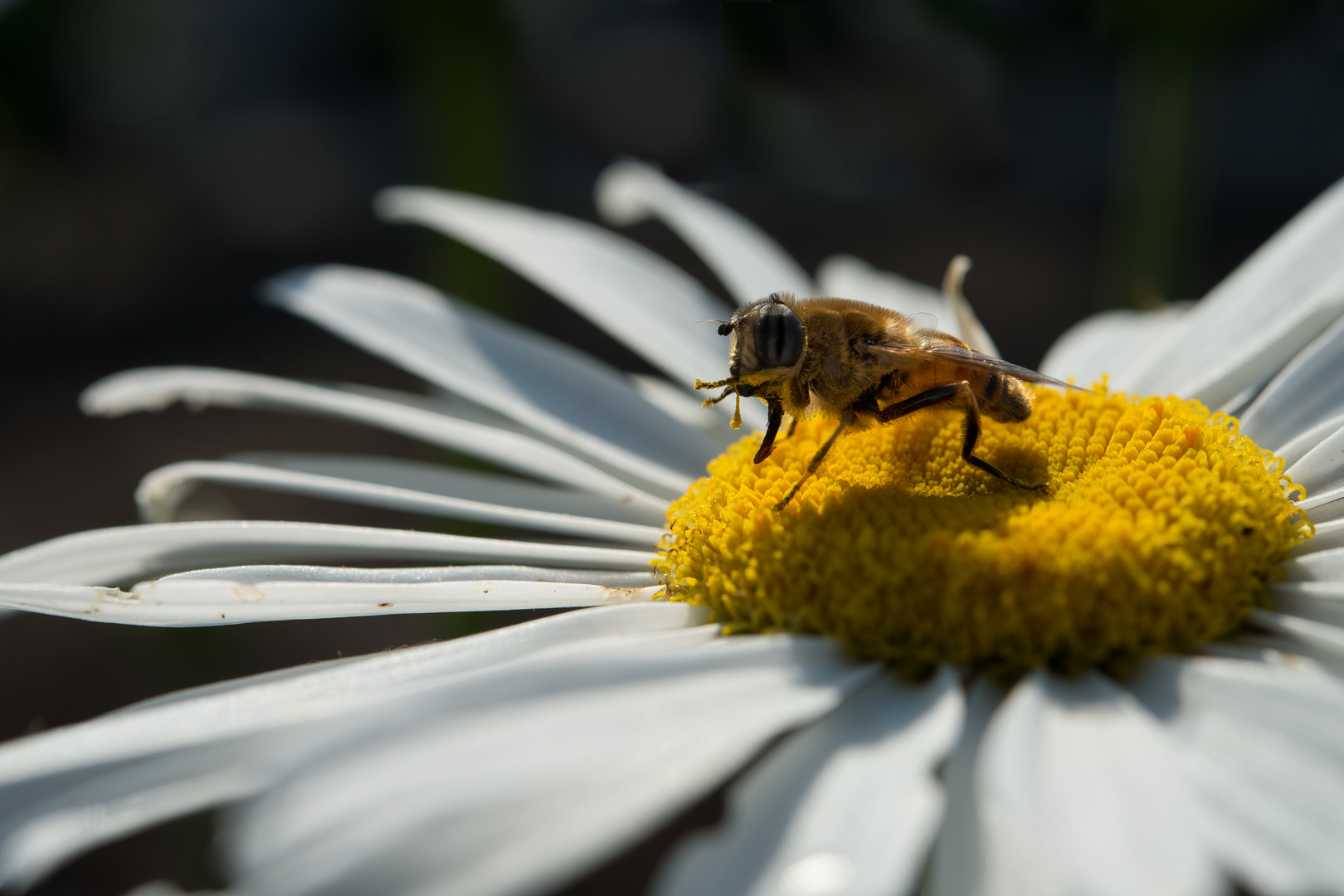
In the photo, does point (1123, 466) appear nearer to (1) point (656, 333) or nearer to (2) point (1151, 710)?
(2) point (1151, 710)

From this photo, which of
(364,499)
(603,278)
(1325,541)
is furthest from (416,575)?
(1325,541)

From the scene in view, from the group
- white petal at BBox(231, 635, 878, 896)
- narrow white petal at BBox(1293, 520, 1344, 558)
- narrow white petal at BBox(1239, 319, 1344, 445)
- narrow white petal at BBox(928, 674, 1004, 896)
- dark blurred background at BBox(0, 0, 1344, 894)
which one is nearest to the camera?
white petal at BBox(231, 635, 878, 896)

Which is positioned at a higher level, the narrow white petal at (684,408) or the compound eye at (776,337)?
the narrow white petal at (684,408)

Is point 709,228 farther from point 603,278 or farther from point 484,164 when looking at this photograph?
point 484,164

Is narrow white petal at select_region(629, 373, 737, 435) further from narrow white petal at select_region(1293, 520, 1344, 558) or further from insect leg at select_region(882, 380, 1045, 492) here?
narrow white petal at select_region(1293, 520, 1344, 558)

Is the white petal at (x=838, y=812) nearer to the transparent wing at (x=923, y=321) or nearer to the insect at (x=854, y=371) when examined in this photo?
the insect at (x=854, y=371)

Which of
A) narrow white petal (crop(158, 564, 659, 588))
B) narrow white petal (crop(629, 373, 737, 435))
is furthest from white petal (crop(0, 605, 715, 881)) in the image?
narrow white petal (crop(629, 373, 737, 435))

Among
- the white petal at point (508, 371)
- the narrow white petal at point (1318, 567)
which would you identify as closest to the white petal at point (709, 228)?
the white petal at point (508, 371)
